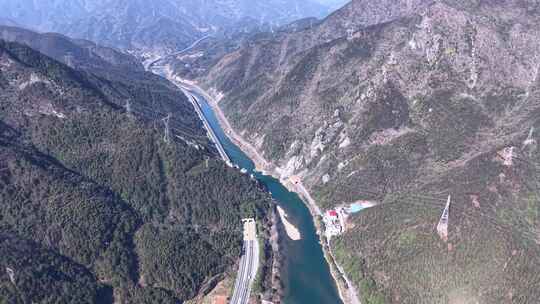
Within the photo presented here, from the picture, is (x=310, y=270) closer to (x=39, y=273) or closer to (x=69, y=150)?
(x=39, y=273)

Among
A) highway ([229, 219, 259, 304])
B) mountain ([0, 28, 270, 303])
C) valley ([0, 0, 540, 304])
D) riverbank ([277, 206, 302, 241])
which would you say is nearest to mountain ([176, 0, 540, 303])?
valley ([0, 0, 540, 304])

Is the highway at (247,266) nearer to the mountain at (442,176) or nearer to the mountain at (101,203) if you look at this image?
the mountain at (101,203)

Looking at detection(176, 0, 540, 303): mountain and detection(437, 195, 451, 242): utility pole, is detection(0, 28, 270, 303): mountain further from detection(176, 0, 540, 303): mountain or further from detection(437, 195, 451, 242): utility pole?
detection(437, 195, 451, 242): utility pole

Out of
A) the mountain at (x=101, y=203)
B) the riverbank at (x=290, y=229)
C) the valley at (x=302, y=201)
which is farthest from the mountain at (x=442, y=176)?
the mountain at (x=101, y=203)

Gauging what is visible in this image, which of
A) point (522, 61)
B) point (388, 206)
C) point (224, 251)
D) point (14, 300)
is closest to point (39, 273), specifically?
point (14, 300)

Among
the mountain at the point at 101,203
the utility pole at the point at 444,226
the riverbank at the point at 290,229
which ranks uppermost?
the mountain at the point at 101,203
